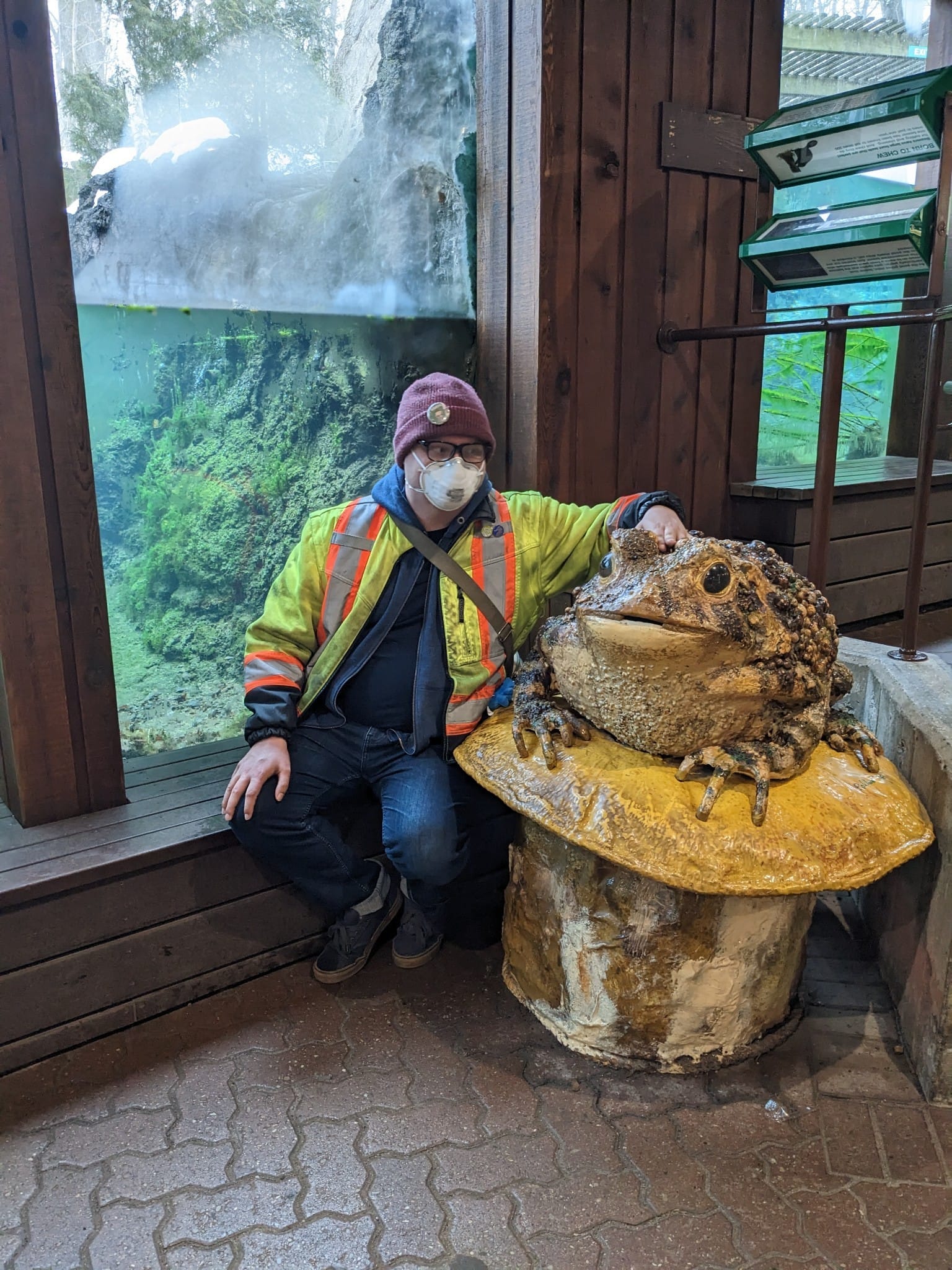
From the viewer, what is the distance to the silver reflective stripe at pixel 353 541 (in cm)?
243

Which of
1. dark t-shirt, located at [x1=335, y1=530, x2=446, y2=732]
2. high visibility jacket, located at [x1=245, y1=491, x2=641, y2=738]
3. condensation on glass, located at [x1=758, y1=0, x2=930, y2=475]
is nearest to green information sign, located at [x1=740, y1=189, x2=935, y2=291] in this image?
high visibility jacket, located at [x1=245, y1=491, x2=641, y2=738]

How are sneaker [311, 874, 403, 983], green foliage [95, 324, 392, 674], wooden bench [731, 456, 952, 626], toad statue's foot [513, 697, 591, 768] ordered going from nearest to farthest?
toad statue's foot [513, 697, 591, 768] → sneaker [311, 874, 403, 983] → green foliage [95, 324, 392, 674] → wooden bench [731, 456, 952, 626]

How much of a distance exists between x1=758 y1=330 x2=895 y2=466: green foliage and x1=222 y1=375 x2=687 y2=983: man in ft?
6.11

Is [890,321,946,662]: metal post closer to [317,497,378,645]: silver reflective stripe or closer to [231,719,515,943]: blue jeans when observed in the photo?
[231,719,515,943]: blue jeans

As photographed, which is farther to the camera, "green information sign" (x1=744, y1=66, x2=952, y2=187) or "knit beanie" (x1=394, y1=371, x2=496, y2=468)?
"knit beanie" (x1=394, y1=371, x2=496, y2=468)

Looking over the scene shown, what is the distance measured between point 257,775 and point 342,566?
0.57 m

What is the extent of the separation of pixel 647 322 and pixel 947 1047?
2360 mm

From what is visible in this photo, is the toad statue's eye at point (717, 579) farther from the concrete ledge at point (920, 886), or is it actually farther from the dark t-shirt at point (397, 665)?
the dark t-shirt at point (397, 665)

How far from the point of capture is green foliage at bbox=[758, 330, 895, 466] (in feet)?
13.5

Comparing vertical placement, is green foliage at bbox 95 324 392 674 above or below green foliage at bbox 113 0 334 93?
below

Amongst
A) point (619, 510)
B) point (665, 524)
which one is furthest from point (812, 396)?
point (665, 524)

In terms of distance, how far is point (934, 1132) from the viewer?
2000 millimetres

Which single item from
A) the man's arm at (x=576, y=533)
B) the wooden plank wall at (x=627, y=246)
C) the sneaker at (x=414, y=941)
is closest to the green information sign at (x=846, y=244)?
the wooden plank wall at (x=627, y=246)

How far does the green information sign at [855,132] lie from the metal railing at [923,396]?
6 centimetres
